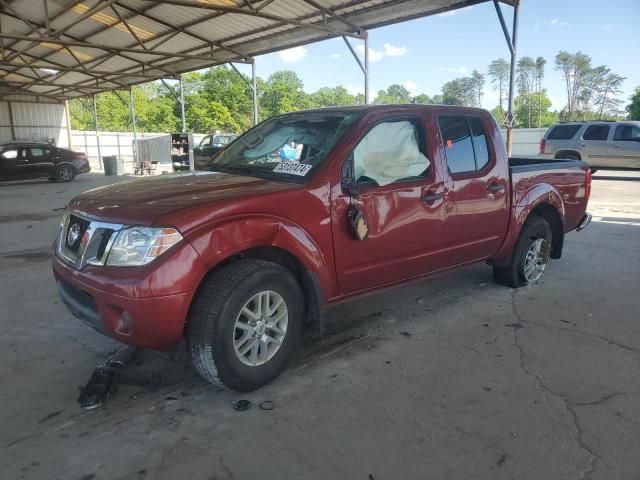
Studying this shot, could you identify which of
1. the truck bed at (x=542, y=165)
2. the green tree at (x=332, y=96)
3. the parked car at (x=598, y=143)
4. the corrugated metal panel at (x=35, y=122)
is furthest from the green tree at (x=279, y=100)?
the truck bed at (x=542, y=165)

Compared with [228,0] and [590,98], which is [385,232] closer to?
[228,0]

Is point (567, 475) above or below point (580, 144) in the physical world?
below

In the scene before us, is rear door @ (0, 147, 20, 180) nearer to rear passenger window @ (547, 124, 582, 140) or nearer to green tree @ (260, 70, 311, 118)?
rear passenger window @ (547, 124, 582, 140)

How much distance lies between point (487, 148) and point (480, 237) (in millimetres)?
807

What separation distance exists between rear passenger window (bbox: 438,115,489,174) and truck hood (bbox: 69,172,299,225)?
155cm

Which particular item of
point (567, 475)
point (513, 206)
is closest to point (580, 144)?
point (513, 206)

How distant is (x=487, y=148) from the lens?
443cm

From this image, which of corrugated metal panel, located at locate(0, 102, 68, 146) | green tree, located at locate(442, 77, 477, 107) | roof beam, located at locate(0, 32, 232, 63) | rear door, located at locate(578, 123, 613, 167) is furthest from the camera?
green tree, located at locate(442, 77, 477, 107)

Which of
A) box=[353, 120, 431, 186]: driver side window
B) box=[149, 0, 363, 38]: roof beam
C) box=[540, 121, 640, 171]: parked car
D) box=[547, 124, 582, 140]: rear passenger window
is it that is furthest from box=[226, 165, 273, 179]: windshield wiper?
box=[547, 124, 582, 140]: rear passenger window

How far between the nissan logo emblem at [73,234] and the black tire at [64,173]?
56.6 feet

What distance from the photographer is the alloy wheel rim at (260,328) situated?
298cm

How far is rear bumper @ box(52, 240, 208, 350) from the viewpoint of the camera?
265 centimetres

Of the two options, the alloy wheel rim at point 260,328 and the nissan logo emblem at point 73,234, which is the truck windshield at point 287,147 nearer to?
the alloy wheel rim at point 260,328

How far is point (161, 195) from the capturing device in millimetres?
3102
